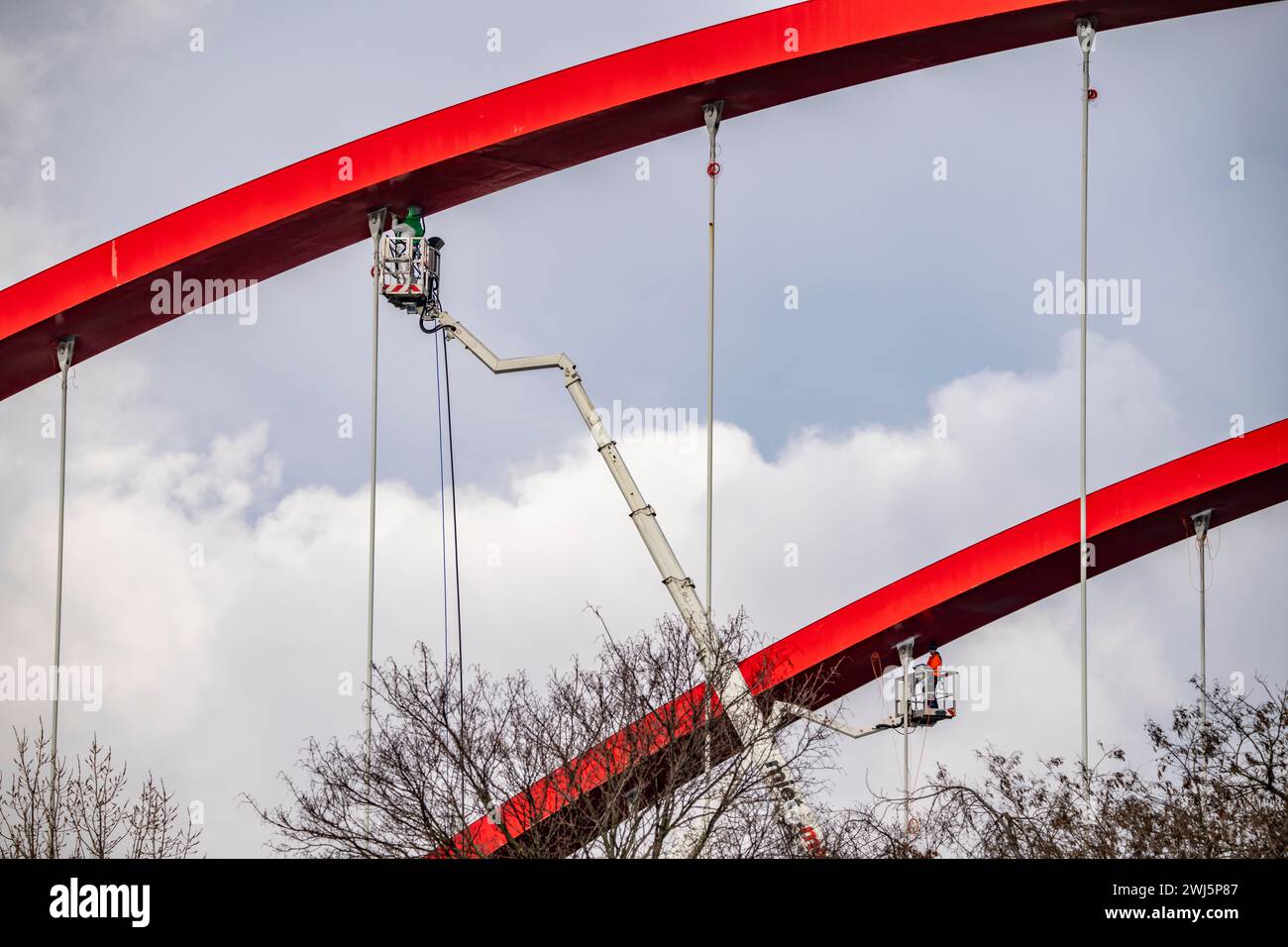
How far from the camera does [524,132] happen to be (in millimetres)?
19500

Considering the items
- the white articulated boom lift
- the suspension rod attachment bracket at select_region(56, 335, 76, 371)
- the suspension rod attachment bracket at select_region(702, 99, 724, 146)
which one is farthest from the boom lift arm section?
the suspension rod attachment bracket at select_region(56, 335, 76, 371)

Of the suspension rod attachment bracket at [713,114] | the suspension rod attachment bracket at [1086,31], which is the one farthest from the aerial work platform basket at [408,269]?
the suspension rod attachment bracket at [1086,31]

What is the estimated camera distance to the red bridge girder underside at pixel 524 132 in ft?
59.7

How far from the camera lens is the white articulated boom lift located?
18828 millimetres

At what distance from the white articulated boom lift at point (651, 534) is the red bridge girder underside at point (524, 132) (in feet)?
2.58

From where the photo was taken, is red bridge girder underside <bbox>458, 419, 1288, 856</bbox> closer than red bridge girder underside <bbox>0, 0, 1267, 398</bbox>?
No

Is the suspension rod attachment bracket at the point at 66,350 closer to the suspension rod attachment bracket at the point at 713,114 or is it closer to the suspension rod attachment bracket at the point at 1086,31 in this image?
the suspension rod attachment bracket at the point at 713,114

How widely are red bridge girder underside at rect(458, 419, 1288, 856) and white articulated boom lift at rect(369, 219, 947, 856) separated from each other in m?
0.74

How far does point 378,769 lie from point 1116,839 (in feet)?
25.3

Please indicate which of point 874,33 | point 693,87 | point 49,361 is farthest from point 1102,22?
point 49,361

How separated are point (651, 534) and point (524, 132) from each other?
4.93 meters

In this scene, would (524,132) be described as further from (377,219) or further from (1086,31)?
(1086,31)

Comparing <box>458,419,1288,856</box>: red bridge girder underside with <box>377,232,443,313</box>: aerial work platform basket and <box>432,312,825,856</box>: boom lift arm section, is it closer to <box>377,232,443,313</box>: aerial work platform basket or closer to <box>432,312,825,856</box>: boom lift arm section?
<box>432,312,825,856</box>: boom lift arm section
